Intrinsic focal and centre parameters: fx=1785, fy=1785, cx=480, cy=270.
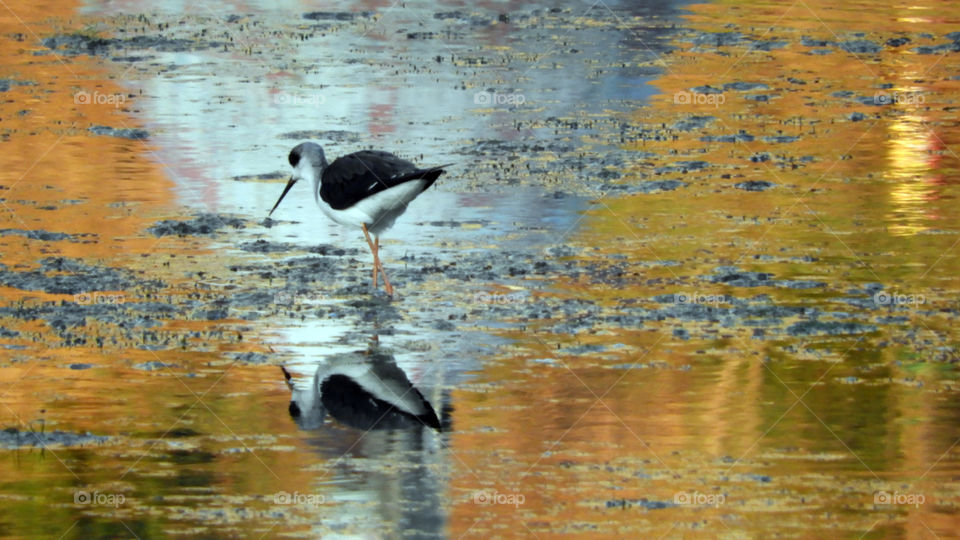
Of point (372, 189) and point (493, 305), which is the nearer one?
point (493, 305)

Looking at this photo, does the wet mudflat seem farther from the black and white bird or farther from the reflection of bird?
the black and white bird

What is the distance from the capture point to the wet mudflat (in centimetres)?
752

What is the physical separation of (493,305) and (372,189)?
105 cm

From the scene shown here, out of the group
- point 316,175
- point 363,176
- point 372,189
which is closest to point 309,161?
point 316,175

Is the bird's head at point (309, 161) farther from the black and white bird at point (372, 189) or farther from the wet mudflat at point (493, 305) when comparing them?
the wet mudflat at point (493, 305)

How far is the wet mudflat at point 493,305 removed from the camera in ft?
24.7

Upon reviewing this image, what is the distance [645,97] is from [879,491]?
10.7 metres

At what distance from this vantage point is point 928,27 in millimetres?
23000

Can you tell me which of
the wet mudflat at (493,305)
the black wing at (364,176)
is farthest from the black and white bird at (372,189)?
the wet mudflat at (493,305)

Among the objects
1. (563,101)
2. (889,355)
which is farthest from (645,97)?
(889,355)

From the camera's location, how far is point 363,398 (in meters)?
8.76

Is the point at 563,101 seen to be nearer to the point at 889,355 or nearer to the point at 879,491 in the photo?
the point at 889,355

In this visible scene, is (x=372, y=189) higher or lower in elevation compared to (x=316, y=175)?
higher

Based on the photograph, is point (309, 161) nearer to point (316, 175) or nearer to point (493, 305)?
point (316, 175)
